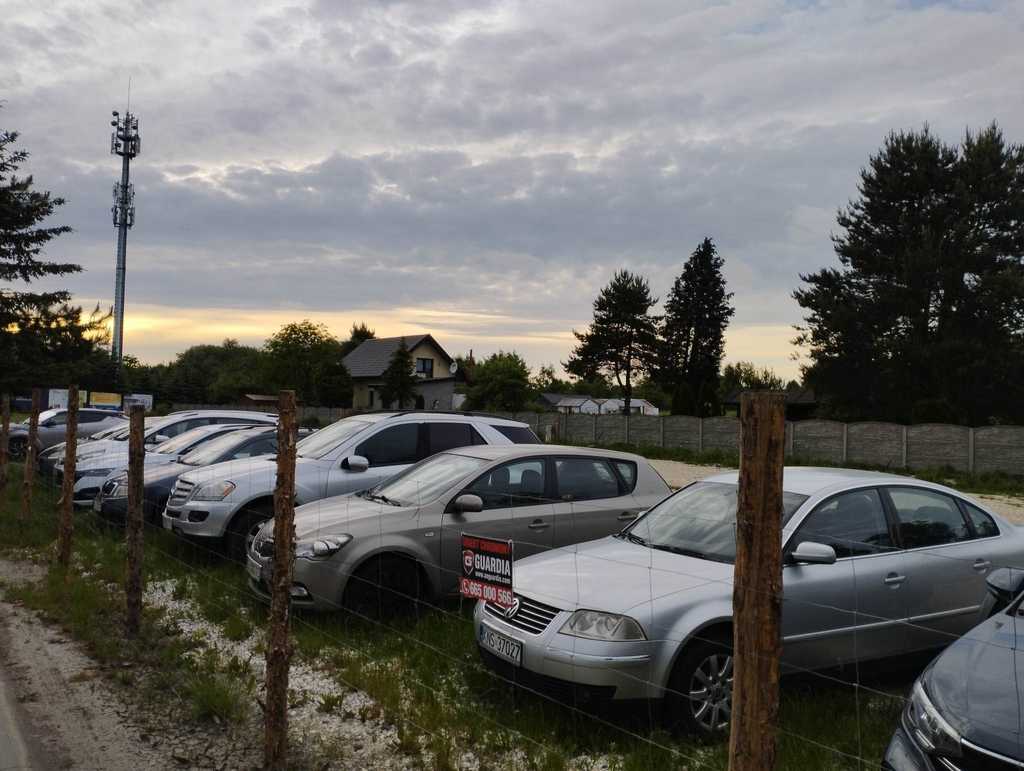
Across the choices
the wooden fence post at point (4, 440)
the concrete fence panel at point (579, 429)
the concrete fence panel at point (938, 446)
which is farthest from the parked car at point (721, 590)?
the concrete fence panel at point (579, 429)

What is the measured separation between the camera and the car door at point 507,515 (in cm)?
760

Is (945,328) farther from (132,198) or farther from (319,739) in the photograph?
(132,198)

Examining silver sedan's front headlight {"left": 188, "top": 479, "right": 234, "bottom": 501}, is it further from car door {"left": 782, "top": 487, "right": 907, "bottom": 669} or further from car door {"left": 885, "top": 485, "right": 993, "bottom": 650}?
car door {"left": 885, "top": 485, "right": 993, "bottom": 650}

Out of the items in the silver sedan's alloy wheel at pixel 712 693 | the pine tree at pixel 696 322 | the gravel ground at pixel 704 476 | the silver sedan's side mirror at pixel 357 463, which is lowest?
the gravel ground at pixel 704 476

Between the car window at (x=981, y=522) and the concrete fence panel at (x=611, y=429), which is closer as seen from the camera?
the car window at (x=981, y=522)

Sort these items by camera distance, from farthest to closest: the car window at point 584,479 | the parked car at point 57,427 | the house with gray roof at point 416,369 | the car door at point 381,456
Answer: the house with gray roof at point 416,369 → the parked car at point 57,427 → the car door at point 381,456 → the car window at point 584,479

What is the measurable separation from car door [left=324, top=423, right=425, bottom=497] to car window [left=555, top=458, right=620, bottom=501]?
2.40 m

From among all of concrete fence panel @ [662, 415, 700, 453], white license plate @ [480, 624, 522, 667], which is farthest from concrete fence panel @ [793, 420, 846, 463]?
white license plate @ [480, 624, 522, 667]

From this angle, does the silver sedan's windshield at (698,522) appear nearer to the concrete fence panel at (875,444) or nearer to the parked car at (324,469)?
the parked car at (324,469)

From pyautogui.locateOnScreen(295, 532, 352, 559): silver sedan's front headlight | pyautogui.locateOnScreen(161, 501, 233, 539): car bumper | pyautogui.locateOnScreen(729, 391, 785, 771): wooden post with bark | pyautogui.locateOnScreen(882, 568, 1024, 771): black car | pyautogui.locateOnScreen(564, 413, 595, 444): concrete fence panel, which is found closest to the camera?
pyautogui.locateOnScreen(729, 391, 785, 771): wooden post with bark

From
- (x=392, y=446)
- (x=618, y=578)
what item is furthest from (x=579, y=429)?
(x=618, y=578)

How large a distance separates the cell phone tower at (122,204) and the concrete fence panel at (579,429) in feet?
132

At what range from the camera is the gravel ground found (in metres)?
19.8

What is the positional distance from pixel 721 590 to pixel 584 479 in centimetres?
320
